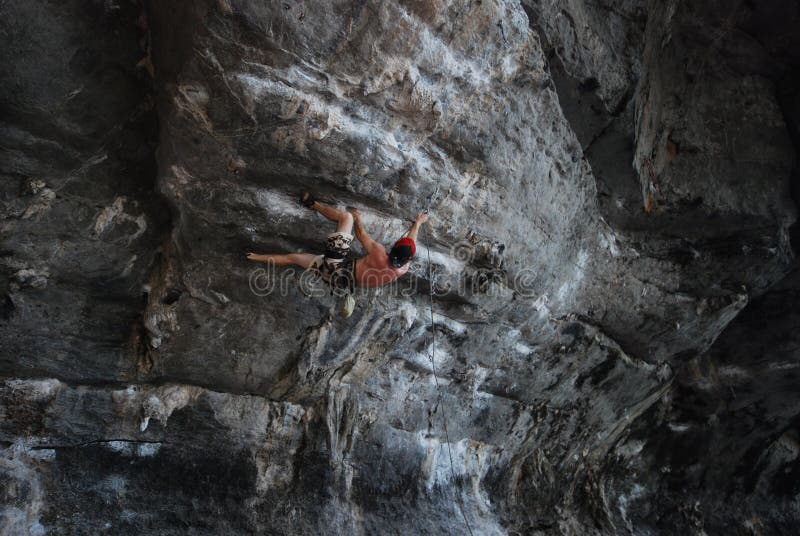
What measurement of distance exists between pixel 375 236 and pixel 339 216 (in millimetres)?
355

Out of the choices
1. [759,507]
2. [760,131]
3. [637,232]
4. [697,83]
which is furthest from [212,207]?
[759,507]

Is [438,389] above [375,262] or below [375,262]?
below

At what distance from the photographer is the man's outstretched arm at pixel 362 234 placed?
13.3ft

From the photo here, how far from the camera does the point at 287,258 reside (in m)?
4.16

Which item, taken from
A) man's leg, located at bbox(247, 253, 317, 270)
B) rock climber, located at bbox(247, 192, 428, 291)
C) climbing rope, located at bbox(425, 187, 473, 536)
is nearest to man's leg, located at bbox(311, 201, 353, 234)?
rock climber, located at bbox(247, 192, 428, 291)

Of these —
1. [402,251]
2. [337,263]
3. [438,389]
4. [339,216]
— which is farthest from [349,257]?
[438,389]

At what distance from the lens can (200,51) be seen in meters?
3.36

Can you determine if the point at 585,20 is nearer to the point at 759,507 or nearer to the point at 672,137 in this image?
the point at 672,137

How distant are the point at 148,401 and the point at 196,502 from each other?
846 mm

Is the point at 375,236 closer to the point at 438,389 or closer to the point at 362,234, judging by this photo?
the point at 362,234

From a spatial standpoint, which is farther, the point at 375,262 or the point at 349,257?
the point at 349,257

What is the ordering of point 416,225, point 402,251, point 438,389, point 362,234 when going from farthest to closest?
point 438,389
point 416,225
point 362,234
point 402,251

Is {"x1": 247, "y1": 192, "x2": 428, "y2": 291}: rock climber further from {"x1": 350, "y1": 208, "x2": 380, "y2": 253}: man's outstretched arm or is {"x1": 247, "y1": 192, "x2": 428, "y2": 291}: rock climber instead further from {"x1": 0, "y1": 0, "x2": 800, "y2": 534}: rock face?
{"x1": 0, "y1": 0, "x2": 800, "y2": 534}: rock face

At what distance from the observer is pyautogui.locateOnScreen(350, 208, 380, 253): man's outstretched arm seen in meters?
4.06
